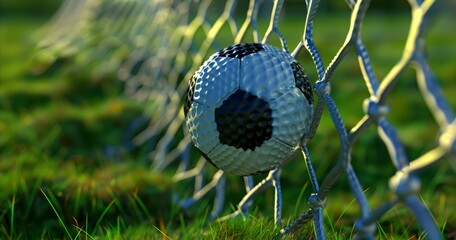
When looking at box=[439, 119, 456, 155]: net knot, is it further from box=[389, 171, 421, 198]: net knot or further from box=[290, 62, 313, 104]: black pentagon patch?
box=[290, 62, 313, 104]: black pentagon patch

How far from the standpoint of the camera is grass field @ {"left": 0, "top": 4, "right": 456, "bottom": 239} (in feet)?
7.71

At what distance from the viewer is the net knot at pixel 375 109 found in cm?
131

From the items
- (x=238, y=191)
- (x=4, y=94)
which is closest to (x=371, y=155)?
(x=238, y=191)

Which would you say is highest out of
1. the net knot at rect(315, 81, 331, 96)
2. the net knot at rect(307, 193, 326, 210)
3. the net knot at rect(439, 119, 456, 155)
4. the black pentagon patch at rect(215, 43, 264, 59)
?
the net knot at rect(439, 119, 456, 155)

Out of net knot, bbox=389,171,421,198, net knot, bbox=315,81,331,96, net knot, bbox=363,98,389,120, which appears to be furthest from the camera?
net knot, bbox=315,81,331,96

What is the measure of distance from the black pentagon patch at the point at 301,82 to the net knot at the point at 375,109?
57cm

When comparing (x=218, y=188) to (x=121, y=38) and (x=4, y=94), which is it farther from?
(x=121, y=38)

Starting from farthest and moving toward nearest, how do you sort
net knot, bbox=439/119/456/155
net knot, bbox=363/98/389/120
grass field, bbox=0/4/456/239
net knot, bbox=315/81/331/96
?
grass field, bbox=0/4/456/239, net knot, bbox=315/81/331/96, net knot, bbox=363/98/389/120, net knot, bbox=439/119/456/155

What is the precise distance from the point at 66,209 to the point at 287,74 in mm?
1266

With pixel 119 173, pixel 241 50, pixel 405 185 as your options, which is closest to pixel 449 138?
pixel 405 185

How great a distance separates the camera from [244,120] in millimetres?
1902

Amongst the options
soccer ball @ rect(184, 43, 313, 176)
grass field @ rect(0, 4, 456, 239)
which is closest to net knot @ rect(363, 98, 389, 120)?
soccer ball @ rect(184, 43, 313, 176)

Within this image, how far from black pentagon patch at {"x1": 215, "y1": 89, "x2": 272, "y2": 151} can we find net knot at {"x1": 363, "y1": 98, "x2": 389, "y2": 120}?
1.79 ft

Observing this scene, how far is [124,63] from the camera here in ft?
21.1
